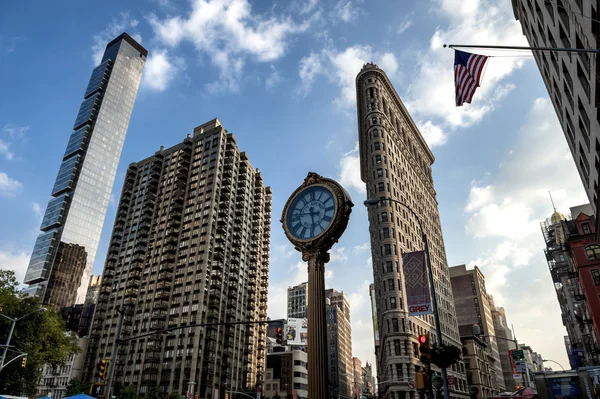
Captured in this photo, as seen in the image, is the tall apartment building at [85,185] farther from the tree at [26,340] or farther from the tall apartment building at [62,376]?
the tree at [26,340]

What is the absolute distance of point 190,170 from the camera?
381ft

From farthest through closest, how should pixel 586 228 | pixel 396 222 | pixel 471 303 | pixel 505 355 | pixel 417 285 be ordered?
pixel 505 355 < pixel 471 303 < pixel 396 222 < pixel 586 228 < pixel 417 285

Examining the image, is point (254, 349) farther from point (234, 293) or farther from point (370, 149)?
point (370, 149)

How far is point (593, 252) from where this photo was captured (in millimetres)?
50906

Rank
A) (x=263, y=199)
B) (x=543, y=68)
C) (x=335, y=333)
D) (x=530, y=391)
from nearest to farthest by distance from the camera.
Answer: (x=530, y=391) < (x=543, y=68) < (x=263, y=199) < (x=335, y=333)

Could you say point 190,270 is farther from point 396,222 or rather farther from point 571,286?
point 571,286

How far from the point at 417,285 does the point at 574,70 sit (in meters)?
22.4

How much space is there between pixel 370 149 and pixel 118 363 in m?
75.4

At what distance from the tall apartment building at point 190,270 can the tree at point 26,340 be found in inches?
1422

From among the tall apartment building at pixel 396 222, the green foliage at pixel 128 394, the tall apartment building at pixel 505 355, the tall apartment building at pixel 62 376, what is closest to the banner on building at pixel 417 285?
the tall apartment building at pixel 396 222

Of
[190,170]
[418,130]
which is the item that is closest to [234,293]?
[190,170]

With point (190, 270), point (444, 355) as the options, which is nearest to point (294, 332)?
point (190, 270)

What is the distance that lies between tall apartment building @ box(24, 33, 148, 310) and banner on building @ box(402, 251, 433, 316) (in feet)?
450

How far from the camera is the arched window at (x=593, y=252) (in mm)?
50531
